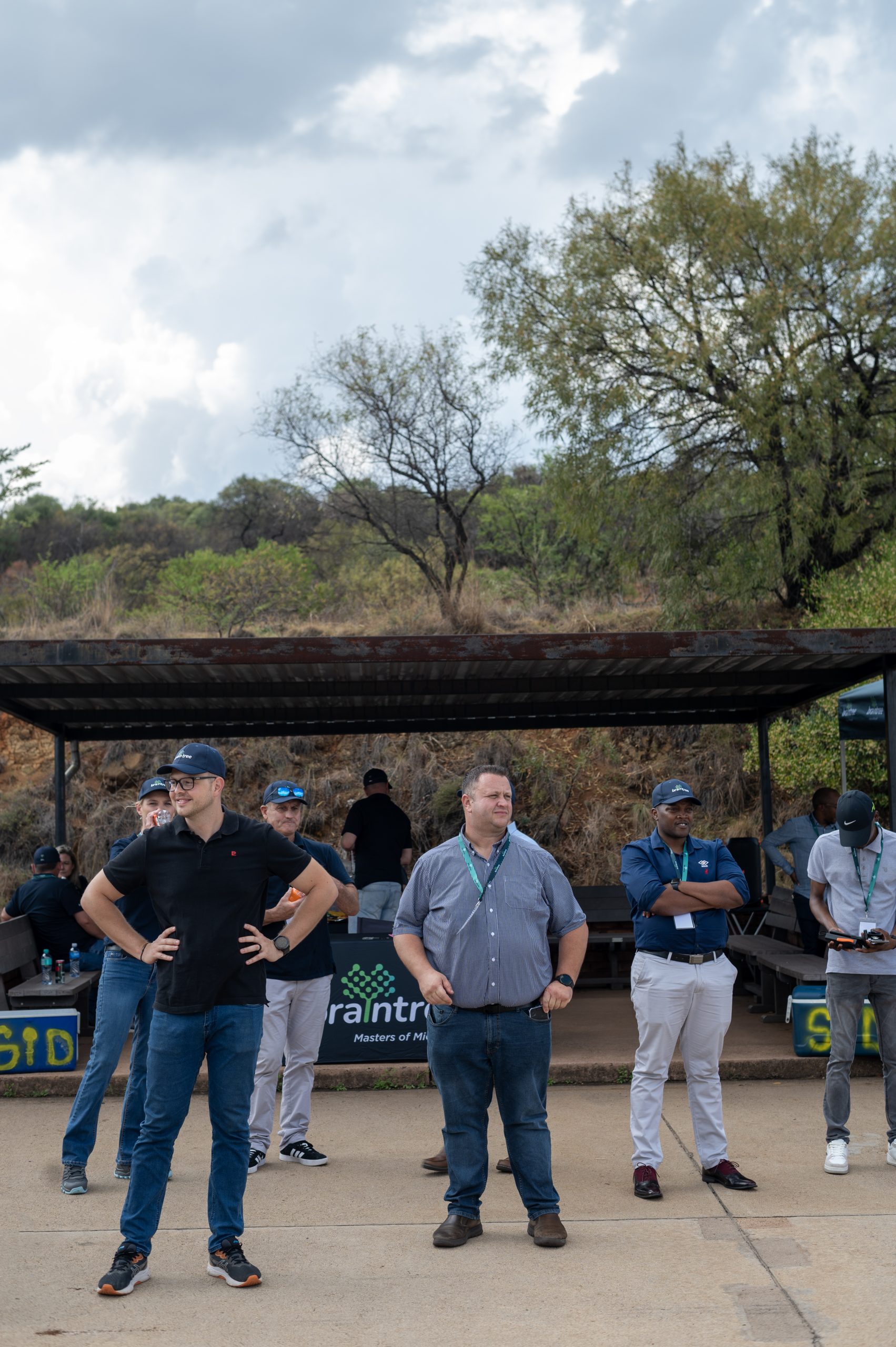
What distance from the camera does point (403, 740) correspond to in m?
20.0

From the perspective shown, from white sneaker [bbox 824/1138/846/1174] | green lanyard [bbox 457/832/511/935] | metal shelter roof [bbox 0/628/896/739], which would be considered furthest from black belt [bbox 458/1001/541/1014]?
metal shelter roof [bbox 0/628/896/739]

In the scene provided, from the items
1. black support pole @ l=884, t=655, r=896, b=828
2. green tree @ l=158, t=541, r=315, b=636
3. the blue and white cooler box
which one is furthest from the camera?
green tree @ l=158, t=541, r=315, b=636

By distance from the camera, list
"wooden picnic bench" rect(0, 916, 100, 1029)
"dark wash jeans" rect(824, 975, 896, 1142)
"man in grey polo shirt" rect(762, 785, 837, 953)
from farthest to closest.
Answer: "man in grey polo shirt" rect(762, 785, 837, 953) → "wooden picnic bench" rect(0, 916, 100, 1029) → "dark wash jeans" rect(824, 975, 896, 1142)

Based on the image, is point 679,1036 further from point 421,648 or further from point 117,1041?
point 421,648

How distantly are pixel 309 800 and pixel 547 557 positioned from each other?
36.1 feet

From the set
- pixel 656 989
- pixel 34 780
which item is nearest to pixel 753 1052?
pixel 656 989

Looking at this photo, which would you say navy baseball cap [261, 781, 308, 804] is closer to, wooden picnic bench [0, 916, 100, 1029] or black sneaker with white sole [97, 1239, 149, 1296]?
black sneaker with white sole [97, 1239, 149, 1296]

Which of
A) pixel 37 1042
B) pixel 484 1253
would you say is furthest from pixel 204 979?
pixel 37 1042

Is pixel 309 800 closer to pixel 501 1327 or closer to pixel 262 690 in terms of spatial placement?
pixel 262 690

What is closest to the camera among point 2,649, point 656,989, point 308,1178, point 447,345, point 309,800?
point 656,989

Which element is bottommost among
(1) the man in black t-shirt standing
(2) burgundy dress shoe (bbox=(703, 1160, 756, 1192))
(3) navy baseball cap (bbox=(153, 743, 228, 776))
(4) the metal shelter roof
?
(2) burgundy dress shoe (bbox=(703, 1160, 756, 1192))

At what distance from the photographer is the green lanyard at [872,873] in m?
6.04

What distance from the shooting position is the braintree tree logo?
7.98 metres

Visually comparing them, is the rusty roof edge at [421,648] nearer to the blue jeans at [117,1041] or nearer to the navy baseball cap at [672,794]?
the navy baseball cap at [672,794]
